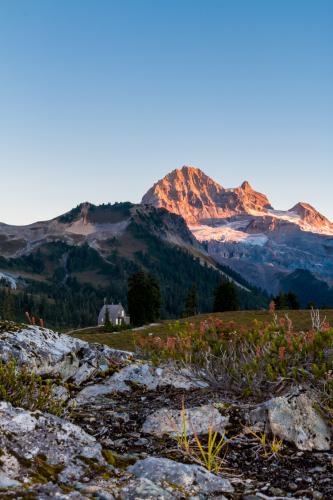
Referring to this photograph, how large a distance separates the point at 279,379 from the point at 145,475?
13.6 ft

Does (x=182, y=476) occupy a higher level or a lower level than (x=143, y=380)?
higher

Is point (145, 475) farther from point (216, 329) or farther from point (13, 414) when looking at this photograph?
point (216, 329)

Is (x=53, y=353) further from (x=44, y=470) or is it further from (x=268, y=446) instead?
(x=44, y=470)

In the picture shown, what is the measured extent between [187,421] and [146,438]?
756 millimetres

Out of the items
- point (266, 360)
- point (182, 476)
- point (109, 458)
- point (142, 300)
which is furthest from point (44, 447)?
point (142, 300)

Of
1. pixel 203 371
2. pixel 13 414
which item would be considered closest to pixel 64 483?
pixel 13 414

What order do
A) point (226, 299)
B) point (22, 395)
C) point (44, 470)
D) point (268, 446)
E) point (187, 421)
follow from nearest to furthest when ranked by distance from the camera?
1. point (44, 470)
2. point (22, 395)
3. point (268, 446)
4. point (187, 421)
5. point (226, 299)

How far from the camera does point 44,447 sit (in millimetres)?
4469

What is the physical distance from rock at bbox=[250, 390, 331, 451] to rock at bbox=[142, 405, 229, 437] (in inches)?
23.4

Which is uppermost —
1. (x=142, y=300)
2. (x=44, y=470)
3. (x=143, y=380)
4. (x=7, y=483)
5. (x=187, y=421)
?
(x=7, y=483)

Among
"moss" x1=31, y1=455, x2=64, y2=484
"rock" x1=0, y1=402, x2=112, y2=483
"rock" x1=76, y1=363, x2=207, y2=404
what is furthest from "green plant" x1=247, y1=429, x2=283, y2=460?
"rock" x1=76, y1=363, x2=207, y2=404

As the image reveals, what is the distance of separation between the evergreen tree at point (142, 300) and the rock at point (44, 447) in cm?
7746

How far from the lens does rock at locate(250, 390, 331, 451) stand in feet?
20.2

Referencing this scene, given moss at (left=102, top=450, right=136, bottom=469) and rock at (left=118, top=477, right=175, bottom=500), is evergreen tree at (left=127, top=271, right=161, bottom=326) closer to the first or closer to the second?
moss at (left=102, top=450, right=136, bottom=469)
